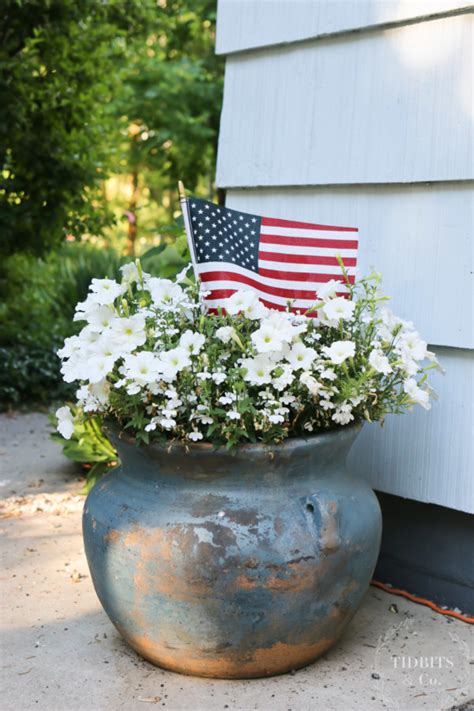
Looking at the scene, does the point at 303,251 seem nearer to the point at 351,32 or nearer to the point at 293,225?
the point at 293,225

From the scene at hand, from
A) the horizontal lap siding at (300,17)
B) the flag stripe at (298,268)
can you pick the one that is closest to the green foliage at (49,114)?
the horizontal lap siding at (300,17)

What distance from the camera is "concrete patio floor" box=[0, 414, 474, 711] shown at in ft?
6.98

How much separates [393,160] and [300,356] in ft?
3.33

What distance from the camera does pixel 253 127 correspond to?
3301mm

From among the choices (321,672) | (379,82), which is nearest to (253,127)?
(379,82)

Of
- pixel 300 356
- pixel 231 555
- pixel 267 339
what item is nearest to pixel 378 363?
pixel 300 356

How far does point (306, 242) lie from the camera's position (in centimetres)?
255

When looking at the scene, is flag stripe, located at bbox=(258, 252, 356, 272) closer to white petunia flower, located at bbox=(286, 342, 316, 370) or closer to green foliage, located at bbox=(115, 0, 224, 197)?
white petunia flower, located at bbox=(286, 342, 316, 370)

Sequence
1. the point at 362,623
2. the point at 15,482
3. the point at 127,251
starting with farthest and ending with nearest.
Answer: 1. the point at 127,251
2. the point at 15,482
3. the point at 362,623

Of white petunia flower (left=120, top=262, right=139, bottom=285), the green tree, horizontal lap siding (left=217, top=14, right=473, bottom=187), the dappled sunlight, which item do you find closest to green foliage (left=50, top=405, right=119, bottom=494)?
horizontal lap siding (left=217, top=14, right=473, bottom=187)

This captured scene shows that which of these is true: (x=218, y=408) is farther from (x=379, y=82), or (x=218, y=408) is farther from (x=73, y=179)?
(x=73, y=179)

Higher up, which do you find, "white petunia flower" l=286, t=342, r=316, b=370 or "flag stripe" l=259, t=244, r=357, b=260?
Result: "flag stripe" l=259, t=244, r=357, b=260

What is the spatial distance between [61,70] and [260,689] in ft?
16.0

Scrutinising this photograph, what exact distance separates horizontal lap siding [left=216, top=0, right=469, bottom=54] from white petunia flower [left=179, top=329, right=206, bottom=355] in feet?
4.66
